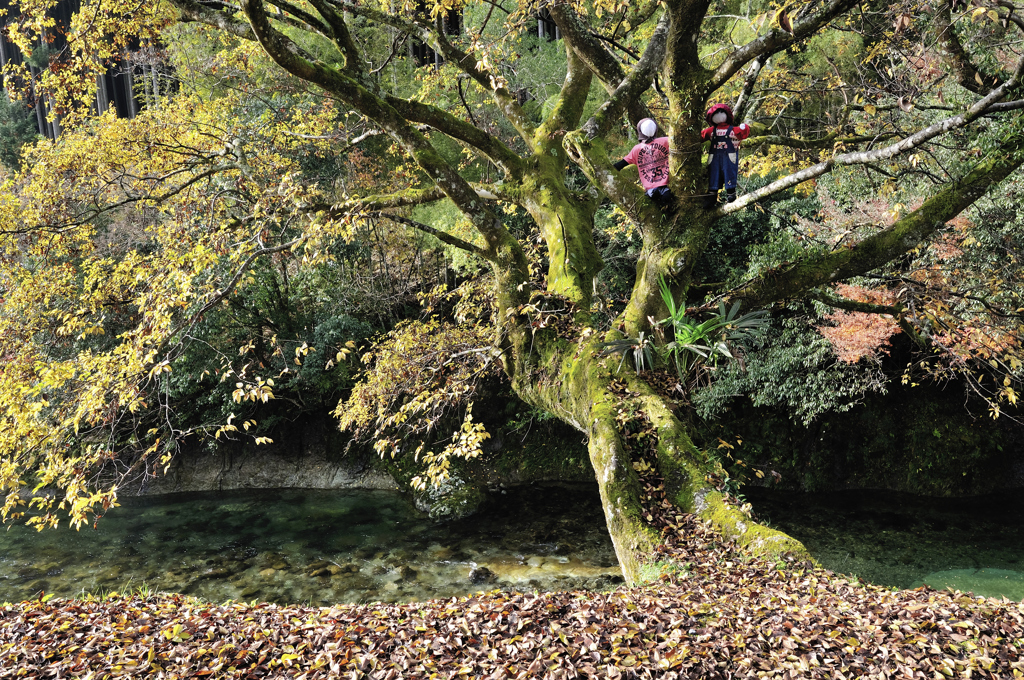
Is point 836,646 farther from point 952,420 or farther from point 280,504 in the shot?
point 280,504

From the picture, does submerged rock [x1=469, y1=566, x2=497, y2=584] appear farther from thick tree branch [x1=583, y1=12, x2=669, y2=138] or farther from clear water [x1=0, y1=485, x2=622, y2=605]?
thick tree branch [x1=583, y1=12, x2=669, y2=138]

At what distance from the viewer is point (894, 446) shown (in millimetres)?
11719

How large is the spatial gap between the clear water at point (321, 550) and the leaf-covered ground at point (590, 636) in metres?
4.63

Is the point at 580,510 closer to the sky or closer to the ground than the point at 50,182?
closer to the ground

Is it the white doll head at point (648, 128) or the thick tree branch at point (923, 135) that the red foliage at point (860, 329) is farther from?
the thick tree branch at point (923, 135)

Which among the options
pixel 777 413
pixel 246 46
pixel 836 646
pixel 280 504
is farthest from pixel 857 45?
pixel 280 504

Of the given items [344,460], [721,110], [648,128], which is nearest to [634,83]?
[648,128]

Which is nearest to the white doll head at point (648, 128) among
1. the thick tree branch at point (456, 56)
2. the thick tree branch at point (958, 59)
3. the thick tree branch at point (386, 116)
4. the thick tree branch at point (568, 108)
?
the thick tree branch at point (568, 108)

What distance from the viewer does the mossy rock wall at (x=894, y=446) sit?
1127 centimetres

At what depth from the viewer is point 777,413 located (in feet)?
40.5

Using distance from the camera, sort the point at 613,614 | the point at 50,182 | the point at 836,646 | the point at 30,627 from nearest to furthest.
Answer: the point at 836,646 → the point at 613,614 → the point at 30,627 → the point at 50,182

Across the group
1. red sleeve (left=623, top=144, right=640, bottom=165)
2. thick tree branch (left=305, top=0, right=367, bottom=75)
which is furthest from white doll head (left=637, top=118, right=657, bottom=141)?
thick tree branch (left=305, top=0, right=367, bottom=75)

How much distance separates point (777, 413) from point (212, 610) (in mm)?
10901

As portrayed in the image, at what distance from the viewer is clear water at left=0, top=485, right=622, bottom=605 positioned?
29.3ft
